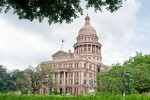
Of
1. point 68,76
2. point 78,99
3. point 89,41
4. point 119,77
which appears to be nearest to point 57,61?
point 68,76

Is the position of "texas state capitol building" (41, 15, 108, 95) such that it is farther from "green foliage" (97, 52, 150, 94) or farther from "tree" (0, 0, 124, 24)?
"tree" (0, 0, 124, 24)

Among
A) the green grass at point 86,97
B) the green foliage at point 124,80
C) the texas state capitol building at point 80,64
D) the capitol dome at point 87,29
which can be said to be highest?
the capitol dome at point 87,29

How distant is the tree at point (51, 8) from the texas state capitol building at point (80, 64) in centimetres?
8939

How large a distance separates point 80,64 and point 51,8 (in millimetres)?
97133

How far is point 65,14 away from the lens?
13.5 m

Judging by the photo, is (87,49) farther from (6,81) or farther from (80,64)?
(6,81)

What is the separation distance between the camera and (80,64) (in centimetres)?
10969

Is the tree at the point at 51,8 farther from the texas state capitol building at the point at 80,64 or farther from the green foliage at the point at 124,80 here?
the texas state capitol building at the point at 80,64

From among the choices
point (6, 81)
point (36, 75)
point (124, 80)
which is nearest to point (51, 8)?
point (124, 80)

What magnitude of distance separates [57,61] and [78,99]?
330 ft

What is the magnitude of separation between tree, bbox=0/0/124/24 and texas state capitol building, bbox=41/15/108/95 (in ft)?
293

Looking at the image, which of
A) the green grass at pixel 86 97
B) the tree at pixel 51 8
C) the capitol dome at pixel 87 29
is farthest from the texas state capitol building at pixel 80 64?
the tree at pixel 51 8

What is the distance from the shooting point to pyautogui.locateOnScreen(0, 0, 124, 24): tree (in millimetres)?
12703

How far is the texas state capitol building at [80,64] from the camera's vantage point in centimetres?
10962
